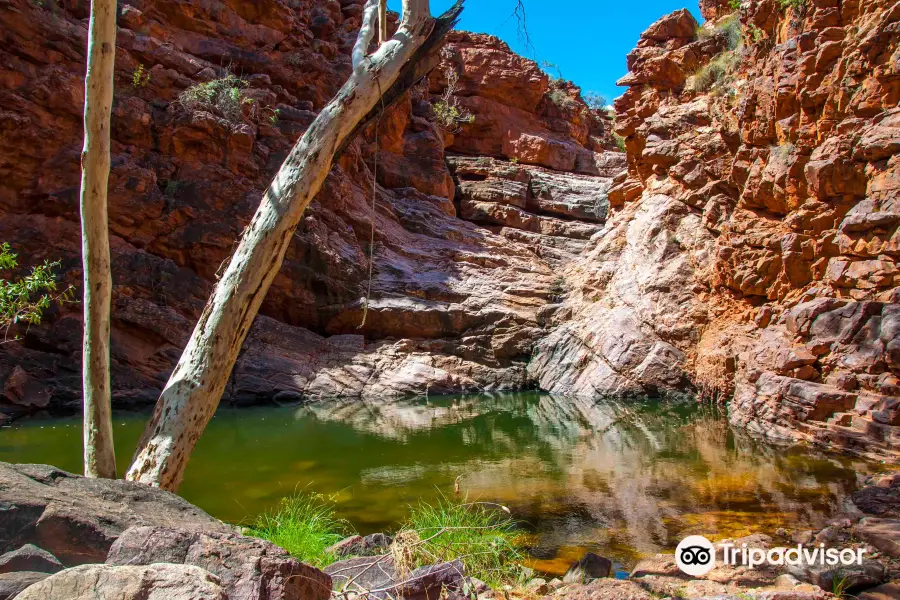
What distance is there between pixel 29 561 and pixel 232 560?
2.18ft

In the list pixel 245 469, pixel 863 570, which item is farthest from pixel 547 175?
pixel 863 570

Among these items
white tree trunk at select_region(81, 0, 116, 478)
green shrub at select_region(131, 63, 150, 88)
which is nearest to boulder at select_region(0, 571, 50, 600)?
white tree trunk at select_region(81, 0, 116, 478)

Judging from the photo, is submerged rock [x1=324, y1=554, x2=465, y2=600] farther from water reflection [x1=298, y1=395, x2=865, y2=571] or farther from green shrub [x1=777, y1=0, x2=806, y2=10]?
green shrub [x1=777, y1=0, x2=806, y2=10]

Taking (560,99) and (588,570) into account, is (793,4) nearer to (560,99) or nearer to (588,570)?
(588,570)

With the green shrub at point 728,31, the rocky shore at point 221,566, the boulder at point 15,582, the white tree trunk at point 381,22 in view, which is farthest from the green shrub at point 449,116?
the boulder at point 15,582

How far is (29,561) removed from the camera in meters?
2.04

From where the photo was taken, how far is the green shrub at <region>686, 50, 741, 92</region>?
16.8 meters

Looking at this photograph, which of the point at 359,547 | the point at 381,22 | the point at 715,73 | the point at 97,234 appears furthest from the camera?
the point at 715,73

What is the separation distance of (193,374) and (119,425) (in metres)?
9.70

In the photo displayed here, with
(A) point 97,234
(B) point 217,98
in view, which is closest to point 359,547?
(A) point 97,234

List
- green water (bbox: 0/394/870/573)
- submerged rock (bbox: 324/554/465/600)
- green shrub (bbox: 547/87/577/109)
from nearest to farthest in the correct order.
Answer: submerged rock (bbox: 324/554/465/600) < green water (bbox: 0/394/870/573) < green shrub (bbox: 547/87/577/109)

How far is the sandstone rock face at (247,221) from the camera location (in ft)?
50.5

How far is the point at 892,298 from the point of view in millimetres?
8820

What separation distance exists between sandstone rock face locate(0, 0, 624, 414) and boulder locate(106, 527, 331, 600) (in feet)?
44.6
